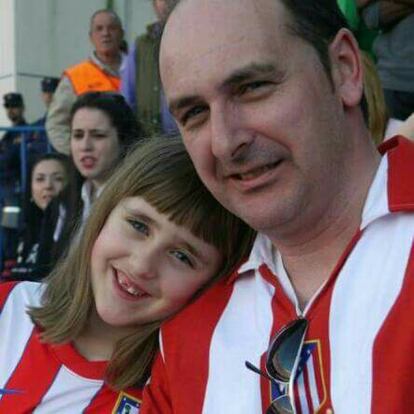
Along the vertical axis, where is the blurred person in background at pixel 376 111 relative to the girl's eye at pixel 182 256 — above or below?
above

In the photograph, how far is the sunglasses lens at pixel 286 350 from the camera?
5.37 feet

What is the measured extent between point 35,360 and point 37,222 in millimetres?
3687

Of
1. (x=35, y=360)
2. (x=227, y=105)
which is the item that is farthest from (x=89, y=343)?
(x=227, y=105)

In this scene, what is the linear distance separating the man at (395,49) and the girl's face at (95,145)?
1652 mm

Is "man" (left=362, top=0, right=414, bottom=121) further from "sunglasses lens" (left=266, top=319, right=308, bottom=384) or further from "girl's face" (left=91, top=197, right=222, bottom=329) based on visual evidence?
"sunglasses lens" (left=266, top=319, right=308, bottom=384)

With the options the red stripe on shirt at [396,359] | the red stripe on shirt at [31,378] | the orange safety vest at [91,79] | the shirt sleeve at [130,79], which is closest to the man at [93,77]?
the orange safety vest at [91,79]

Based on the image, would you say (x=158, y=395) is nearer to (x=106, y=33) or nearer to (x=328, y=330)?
(x=328, y=330)

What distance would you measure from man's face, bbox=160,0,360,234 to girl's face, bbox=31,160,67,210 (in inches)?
148

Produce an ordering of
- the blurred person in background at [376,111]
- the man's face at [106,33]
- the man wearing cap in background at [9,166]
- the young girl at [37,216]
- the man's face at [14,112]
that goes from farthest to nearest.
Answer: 1. the man's face at [14,112]
2. the man wearing cap in background at [9,166]
3. the man's face at [106,33]
4. the young girl at [37,216]
5. the blurred person in background at [376,111]

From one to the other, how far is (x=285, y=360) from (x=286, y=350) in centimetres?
2

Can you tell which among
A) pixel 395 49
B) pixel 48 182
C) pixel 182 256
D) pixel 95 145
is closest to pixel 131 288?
pixel 182 256

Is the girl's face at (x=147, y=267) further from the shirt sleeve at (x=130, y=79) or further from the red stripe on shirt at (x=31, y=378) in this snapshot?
A: the shirt sleeve at (x=130, y=79)

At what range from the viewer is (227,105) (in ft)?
5.51

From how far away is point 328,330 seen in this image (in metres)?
1.62
